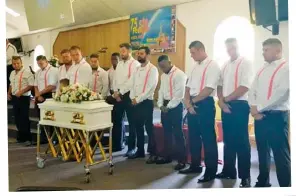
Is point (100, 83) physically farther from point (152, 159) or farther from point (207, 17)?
point (207, 17)

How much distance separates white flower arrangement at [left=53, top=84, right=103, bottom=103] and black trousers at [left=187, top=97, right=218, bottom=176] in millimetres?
635

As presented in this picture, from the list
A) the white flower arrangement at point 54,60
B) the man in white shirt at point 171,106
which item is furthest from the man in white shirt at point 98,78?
the man in white shirt at point 171,106

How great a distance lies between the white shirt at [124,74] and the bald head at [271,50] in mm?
784

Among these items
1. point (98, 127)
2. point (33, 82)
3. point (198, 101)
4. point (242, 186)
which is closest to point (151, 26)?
point (198, 101)

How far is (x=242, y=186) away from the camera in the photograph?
2.11 metres

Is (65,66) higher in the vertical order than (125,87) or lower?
higher

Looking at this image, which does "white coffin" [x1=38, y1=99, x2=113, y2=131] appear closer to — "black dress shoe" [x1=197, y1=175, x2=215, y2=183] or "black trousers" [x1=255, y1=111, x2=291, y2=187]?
"black dress shoe" [x1=197, y1=175, x2=215, y2=183]

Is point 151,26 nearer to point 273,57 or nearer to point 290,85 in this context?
point 273,57

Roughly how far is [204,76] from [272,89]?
16.3 inches

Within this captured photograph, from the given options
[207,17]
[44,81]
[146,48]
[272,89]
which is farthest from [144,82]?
[272,89]

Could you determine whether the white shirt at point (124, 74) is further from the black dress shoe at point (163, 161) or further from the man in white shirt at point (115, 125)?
the black dress shoe at point (163, 161)

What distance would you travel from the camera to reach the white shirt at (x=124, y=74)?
2230 mm

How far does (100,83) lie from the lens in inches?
89.1

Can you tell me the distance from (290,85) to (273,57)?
22cm
